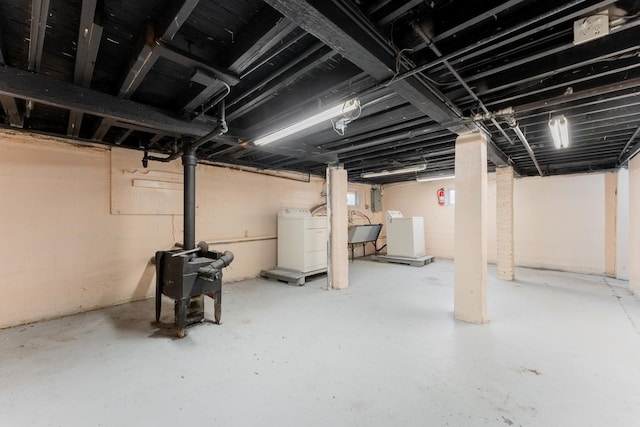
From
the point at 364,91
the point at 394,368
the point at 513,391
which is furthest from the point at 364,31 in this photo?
the point at 513,391

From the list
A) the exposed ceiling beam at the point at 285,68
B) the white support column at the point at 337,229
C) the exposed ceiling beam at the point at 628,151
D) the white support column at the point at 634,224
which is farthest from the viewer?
the white support column at the point at 337,229

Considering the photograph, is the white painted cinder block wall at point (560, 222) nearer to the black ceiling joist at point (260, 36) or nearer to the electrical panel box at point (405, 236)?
the electrical panel box at point (405, 236)

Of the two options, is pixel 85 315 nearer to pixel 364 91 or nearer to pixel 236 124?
pixel 236 124

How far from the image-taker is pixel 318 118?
8.18 feet

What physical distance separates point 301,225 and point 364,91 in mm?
3283

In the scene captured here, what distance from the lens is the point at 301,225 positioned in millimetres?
5043

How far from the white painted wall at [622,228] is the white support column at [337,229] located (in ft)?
18.2

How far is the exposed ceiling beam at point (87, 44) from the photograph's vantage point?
4.57ft

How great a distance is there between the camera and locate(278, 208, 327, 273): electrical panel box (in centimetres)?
505

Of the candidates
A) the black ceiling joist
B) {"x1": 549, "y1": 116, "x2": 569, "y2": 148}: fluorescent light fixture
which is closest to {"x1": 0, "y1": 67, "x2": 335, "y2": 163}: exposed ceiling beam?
the black ceiling joist

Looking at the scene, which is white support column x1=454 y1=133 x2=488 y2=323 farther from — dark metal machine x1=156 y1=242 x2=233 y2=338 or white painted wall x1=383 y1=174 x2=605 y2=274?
white painted wall x1=383 y1=174 x2=605 y2=274

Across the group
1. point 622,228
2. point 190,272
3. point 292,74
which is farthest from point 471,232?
point 622,228

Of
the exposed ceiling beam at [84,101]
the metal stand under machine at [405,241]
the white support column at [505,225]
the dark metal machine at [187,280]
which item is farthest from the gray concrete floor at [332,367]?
the metal stand under machine at [405,241]

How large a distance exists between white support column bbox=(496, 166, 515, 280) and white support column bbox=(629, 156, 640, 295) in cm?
158
